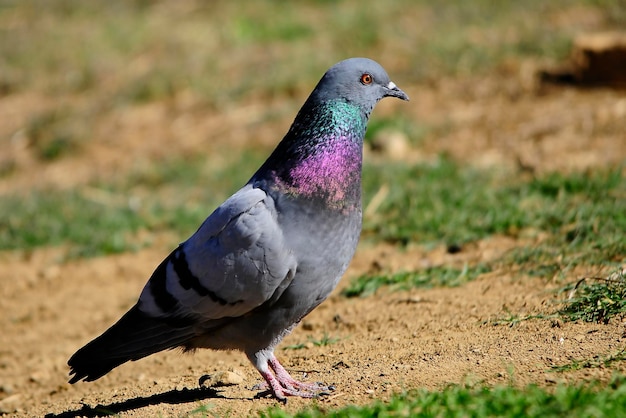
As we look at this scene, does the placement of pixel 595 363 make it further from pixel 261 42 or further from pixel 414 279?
pixel 261 42

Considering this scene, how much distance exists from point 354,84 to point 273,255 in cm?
86

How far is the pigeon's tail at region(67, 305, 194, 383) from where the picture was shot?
362 centimetres

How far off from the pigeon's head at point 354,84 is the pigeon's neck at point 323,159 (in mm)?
46

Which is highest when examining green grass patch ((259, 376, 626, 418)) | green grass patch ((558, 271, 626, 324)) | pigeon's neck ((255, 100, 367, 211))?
pigeon's neck ((255, 100, 367, 211))

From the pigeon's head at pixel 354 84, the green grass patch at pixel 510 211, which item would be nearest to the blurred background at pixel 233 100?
the green grass patch at pixel 510 211

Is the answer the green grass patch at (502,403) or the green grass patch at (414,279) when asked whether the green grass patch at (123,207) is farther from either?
the green grass patch at (502,403)

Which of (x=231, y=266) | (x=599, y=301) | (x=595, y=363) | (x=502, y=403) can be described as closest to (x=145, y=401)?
(x=231, y=266)

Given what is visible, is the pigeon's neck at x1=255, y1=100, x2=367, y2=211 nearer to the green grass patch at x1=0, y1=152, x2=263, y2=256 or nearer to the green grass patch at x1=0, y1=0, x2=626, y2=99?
the green grass patch at x1=0, y1=152, x2=263, y2=256

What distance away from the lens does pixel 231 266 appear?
3.44 meters

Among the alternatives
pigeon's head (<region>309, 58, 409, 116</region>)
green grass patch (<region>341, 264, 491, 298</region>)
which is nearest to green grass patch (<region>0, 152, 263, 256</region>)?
green grass patch (<region>341, 264, 491, 298</region>)

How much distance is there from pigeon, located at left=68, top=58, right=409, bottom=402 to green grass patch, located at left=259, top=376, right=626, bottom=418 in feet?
1.68

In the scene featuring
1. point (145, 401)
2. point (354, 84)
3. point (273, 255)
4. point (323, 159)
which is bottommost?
point (145, 401)

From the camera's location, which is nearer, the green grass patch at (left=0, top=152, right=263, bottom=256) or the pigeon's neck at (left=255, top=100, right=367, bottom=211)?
the pigeon's neck at (left=255, top=100, right=367, bottom=211)

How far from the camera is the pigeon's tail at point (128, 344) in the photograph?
3.62m
